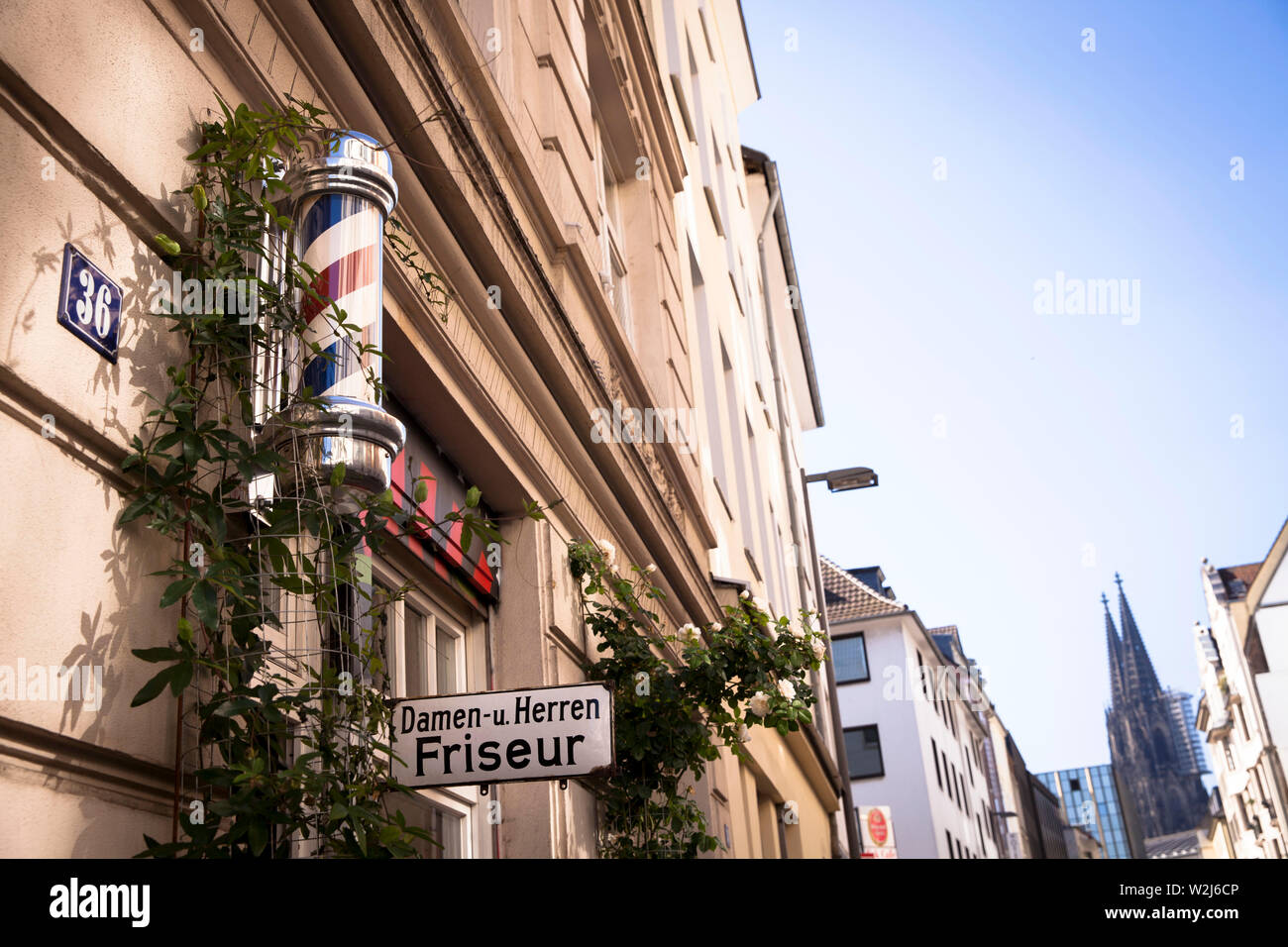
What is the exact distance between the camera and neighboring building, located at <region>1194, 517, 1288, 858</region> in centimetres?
4841

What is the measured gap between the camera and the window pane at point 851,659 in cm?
4234

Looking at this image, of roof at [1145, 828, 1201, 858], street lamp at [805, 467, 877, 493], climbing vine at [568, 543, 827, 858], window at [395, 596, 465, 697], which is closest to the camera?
window at [395, 596, 465, 697]

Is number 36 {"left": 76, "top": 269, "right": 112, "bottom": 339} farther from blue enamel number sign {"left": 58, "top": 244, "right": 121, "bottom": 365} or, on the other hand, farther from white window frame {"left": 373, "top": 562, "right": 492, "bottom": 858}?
white window frame {"left": 373, "top": 562, "right": 492, "bottom": 858}

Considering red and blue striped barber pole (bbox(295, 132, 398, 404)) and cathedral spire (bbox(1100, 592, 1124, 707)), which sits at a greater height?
cathedral spire (bbox(1100, 592, 1124, 707))

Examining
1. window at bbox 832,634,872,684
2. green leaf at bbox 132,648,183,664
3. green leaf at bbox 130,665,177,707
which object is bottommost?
green leaf at bbox 130,665,177,707

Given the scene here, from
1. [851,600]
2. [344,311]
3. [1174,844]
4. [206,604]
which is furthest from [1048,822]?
[206,604]

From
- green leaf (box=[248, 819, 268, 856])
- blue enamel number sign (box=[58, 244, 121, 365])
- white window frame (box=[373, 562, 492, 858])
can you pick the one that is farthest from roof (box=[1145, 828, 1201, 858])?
blue enamel number sign (box=[58, 244, 121, 365])

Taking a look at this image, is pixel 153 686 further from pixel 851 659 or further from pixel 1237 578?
pixel 1237 578

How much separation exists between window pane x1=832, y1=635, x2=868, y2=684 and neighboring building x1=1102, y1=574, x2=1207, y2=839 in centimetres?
10599

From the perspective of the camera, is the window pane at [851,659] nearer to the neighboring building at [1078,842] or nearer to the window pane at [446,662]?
the window pane at [446,662]

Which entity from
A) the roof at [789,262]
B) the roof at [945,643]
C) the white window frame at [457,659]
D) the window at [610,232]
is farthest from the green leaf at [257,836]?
the roof at [945,643]

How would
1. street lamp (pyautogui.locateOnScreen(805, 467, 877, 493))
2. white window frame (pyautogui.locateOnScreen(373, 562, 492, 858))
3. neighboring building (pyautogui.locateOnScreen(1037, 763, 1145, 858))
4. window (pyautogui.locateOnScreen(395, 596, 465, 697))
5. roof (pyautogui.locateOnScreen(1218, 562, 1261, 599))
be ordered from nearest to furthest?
white window frame (pyautogui.locateOnScreen(373, 562, 492, 858)) < window (pyautogui.locateOnScreen(395, 596, 465, 697)) < street lamp (pyautogui.locateOnScreen(805, 467, 877, 493)) < roof (pyautogui.locateOnScreen(1218, 562, 1261, 599)) < neighboring building (pyautogui.locateOnScreen(1037, 763, 1145, 858))

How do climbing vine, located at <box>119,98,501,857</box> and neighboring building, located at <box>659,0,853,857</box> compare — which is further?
neighboring building, located at <box>659,0,853,857</box>
